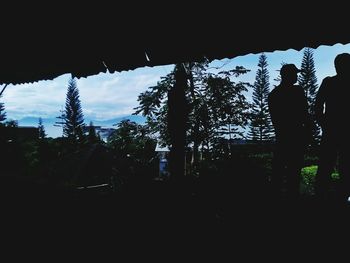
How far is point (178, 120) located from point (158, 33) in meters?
1.08

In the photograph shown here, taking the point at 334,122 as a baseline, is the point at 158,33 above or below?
above

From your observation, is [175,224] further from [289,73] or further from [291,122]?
[289,73]

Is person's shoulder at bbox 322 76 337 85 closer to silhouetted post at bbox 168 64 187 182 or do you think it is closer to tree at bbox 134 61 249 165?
silhouetted post at bbox 168 64 187 182

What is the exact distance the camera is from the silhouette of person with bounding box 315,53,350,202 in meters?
2.74

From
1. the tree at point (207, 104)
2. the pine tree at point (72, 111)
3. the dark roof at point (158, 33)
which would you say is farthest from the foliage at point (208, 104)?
the pine tree at point (72, 111)

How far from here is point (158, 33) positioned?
3.26 metres

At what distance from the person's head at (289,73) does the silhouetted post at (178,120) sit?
119 cm

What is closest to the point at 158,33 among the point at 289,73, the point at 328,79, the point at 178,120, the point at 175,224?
the point at 178,120

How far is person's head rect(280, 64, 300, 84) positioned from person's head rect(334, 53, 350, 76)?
0.37 metres

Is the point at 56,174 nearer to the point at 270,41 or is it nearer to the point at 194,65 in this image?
the point at 194,65

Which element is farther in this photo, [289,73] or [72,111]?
[72,111]

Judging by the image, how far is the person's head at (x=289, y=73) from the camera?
286cm

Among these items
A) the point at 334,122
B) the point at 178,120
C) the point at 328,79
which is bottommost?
the point at 334,122

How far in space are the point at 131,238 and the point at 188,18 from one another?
2.25m
